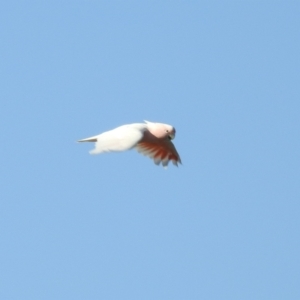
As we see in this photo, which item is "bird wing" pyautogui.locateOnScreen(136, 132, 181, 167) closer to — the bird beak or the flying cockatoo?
the flying cockatoo

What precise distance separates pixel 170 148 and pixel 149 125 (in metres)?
0.60

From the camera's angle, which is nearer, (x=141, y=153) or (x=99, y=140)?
(x=99, y=140)

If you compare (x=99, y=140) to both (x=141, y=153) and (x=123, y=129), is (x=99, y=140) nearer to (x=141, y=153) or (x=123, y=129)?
(x=123, y=129)

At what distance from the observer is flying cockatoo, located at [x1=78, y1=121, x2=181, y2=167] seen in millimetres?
10945

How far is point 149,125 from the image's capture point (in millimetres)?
11688

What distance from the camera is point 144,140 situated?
38.3 ft

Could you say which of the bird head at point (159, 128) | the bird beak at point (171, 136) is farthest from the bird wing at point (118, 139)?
the bird beak at point (171, 136)

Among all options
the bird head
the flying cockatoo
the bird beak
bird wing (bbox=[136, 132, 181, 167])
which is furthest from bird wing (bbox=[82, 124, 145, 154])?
bird wing (bbox=[136, 132, 181, 167])

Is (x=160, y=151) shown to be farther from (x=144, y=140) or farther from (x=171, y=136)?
(x=144, y=140)

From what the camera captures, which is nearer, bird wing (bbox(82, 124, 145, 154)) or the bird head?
bird wing (bbox(82, 124, 145, 154))

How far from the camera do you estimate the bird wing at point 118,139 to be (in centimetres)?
1086

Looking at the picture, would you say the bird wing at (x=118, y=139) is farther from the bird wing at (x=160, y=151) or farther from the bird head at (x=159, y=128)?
the bird wing at (x=160, y=151)

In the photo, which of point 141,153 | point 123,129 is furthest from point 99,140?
point 141,153

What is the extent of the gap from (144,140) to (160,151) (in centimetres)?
62
